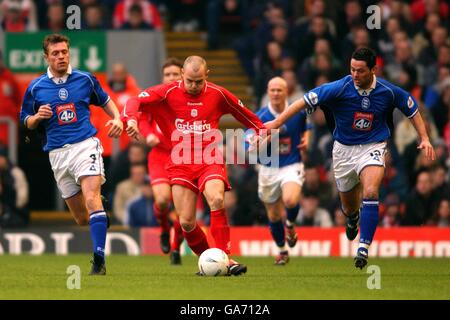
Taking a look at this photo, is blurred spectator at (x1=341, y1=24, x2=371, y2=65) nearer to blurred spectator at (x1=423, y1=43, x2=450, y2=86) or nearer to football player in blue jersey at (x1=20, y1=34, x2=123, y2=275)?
blurred spectator at (x1=423, y1=43, x2=450, y2=86)

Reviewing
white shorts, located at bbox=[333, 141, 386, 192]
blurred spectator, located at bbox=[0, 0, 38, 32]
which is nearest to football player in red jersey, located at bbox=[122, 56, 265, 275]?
white shorts, located at bbox=[333, 141, 386, 192]

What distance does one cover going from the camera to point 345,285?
13.3 meters

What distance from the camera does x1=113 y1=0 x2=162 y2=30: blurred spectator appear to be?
2396 cm

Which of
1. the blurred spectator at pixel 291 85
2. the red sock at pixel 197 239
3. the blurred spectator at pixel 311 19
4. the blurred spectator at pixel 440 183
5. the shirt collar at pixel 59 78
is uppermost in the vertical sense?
the blurred spectator at pixel 311 19

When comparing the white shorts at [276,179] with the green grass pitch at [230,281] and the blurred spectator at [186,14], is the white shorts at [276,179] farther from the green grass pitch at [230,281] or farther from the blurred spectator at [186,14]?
the blurred spectator at [186,14]

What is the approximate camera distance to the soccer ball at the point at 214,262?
13969 millimetres

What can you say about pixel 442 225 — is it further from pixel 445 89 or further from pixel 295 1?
pixel 295 1

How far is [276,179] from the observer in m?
18.1

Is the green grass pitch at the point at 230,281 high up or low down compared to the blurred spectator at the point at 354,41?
down

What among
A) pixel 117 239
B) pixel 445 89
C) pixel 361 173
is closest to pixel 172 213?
pixel 117 239

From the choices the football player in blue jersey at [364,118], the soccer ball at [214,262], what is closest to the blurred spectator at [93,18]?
the football player in blue jersey at [364,118]

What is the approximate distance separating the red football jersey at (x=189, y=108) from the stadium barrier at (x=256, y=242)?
6582 millimetres

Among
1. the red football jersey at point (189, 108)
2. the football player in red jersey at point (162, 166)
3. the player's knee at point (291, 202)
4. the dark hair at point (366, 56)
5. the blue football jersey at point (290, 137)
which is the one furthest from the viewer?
the blue football jersey at point (290, 137)

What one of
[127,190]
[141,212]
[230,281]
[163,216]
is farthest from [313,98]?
[127,190]
